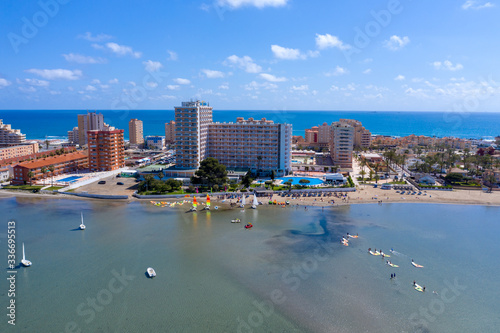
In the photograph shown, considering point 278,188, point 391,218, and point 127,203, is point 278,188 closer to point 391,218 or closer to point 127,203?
point 391,218

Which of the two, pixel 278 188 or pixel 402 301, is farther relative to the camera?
pixel 278 188

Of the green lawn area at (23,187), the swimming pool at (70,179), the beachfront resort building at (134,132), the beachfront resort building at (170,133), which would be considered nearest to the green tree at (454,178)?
the swimming pool at (70,179)

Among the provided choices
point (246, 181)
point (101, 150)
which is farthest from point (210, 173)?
point (101, 150)

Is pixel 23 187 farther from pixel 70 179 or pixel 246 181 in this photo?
pixel 246 181

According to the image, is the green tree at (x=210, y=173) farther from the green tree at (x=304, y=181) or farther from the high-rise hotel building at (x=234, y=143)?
the green tree at (x=304, y=181)

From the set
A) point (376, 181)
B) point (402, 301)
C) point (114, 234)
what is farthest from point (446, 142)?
point (114, 234)
